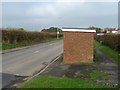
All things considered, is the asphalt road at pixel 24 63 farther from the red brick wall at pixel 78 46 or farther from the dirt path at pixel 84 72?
the red brick wall at pixel 78 46

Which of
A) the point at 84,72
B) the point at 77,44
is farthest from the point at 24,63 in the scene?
the point at 84,72

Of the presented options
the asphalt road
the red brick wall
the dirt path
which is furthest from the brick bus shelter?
the dirt path

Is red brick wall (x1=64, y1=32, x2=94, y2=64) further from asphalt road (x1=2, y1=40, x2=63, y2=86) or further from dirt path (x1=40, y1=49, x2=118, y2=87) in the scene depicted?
dirt path (x1=40, y1=49, x2=118, y2=87)

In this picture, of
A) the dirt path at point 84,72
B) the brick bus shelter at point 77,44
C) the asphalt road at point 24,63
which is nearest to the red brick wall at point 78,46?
the brick bus shelter at point 77,44

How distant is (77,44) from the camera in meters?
23.1

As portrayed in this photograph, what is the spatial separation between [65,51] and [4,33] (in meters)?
29.2

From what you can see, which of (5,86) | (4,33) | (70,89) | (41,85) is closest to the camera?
(70,89)

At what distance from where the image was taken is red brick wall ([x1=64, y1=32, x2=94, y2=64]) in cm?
2291

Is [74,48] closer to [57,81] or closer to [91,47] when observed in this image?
[91,47]

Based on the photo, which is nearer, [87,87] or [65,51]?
[87,87]

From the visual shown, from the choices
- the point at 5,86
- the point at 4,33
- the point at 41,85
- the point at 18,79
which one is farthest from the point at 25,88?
the point at 4,33

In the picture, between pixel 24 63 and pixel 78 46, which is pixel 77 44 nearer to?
pixel 78 46

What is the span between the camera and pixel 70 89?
11.0 m

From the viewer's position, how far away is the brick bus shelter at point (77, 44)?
22906 millimetres
